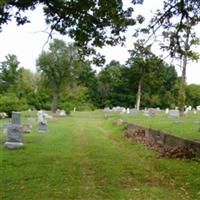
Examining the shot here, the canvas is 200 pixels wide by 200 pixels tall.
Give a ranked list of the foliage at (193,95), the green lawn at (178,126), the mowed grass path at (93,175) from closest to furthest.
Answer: the mowed grass path at (93,175), the green lawn at (178,126), the foliage at (193,95)

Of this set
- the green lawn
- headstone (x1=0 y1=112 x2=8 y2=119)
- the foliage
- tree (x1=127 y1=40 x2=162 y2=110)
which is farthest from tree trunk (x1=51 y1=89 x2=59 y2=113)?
tree (x1=127 y1=40 x2=162 y2=110)

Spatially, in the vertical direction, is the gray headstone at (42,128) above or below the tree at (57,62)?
below

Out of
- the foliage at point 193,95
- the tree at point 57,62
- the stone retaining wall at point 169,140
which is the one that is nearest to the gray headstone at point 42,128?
the stone retaining wall at point 169,140

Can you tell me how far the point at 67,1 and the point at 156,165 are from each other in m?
5.82

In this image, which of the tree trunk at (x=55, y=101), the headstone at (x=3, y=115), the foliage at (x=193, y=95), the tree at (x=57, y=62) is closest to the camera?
the headstone at (x=3, y=115)

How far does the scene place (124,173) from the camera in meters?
11.4

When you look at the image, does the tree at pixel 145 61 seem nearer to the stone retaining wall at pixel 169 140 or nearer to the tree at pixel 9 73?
the stone retaining wall at pixel 169 140

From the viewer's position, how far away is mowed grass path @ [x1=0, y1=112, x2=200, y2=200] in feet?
29.1

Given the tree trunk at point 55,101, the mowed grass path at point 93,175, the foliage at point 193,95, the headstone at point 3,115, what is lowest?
the mowed grass path at point 93,175

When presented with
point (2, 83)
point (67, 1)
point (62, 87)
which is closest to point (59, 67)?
point (62, 87)

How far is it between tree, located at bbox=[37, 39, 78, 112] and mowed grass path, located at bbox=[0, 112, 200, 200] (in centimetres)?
3900

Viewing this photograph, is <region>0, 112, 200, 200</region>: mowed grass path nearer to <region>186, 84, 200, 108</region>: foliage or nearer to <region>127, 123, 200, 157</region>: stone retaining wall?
<region>127, 123, 200, 157</region>: stone retaining wall

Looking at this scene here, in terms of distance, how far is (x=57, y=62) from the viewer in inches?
2199

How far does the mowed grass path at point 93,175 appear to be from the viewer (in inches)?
349
